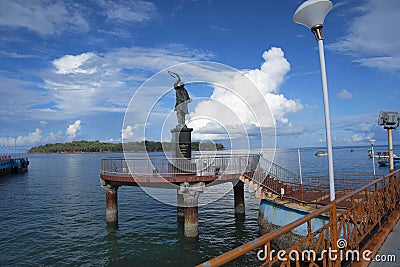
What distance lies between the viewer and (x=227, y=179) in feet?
62.4

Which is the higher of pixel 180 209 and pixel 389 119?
pixel 389 119

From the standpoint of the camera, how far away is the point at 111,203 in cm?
2117

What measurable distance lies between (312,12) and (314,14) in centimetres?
7

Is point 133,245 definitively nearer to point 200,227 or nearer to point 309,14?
point 200,227

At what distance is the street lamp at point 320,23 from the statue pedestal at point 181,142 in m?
15.3

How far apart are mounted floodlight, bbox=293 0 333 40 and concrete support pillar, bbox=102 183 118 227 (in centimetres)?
1783

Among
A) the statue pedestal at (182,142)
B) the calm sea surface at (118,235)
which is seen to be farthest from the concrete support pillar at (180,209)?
the statue pedestal at (182,142)

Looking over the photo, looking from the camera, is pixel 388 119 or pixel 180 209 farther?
pixel 180 209

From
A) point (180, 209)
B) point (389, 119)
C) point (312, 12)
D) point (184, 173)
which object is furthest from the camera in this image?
point (180, 209)

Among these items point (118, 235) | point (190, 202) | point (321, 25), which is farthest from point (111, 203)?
point (321, 25)

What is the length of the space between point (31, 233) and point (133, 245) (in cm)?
891

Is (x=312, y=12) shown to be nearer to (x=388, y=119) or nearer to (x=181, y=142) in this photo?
(x=388, y=119)

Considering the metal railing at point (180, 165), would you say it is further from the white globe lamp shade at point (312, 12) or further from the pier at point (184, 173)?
the white globe lamp shade at point (312, 12)

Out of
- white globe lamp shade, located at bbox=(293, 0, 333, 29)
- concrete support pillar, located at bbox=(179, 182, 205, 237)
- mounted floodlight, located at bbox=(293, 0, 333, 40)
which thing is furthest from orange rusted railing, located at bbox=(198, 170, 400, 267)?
concrete support pillar, located at bbox=(179, 182, 205, 237)
